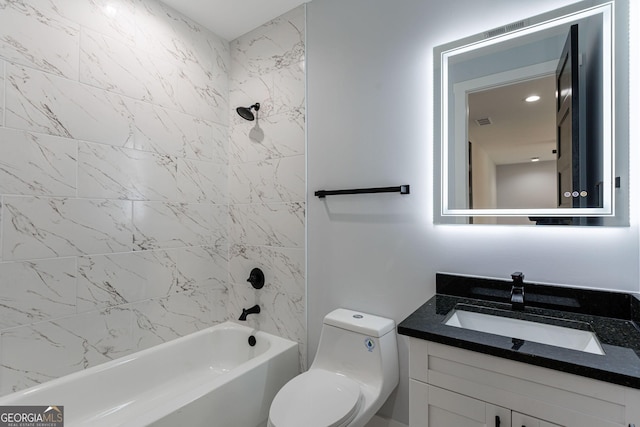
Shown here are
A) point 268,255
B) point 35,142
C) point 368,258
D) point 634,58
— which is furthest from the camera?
point 268,255

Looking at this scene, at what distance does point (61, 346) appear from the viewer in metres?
1.58

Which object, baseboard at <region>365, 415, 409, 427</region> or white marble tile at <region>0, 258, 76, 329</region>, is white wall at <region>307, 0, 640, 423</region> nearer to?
baseboard at <region>365, 415, 409, 427</region>

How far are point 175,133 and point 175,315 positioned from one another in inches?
49.0

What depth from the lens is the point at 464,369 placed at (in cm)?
98

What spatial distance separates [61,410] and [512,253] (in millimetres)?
2294

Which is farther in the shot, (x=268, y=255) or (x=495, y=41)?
(x=268, y=255)

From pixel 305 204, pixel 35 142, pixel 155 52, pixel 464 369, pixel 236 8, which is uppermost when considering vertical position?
pixel 236 8

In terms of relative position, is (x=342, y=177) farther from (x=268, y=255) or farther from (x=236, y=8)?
(x=236, y=8)

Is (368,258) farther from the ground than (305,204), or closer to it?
closer to it

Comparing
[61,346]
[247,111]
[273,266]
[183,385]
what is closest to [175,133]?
[247,111]

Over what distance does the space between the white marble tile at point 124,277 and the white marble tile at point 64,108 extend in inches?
27.1

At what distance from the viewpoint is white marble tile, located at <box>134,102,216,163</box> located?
194cm

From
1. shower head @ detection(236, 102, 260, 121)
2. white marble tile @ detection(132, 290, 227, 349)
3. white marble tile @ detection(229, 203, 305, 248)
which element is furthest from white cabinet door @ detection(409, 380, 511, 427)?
shower head @ detection(236, 102, 260, 121)

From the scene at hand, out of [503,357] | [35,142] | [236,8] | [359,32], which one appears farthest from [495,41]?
[35,142]
